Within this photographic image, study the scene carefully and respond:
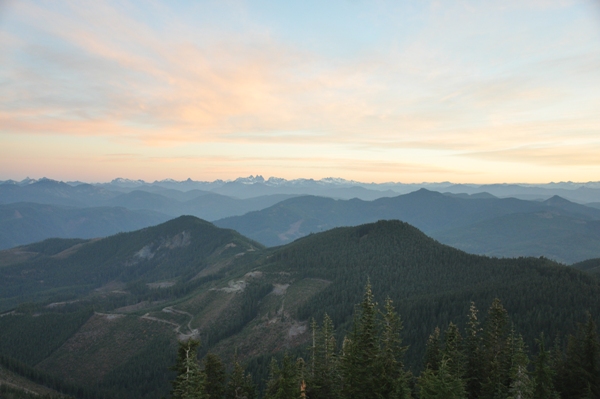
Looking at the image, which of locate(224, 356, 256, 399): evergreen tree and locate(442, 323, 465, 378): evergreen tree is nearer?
locate(442, 323, 465, 378): evergreen tree

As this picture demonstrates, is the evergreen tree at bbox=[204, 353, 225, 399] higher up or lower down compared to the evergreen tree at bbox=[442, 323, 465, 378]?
lower down

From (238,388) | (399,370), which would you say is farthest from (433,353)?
(238,388)

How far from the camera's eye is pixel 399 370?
132ft

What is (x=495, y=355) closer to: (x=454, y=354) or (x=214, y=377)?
(x=454, y=354)

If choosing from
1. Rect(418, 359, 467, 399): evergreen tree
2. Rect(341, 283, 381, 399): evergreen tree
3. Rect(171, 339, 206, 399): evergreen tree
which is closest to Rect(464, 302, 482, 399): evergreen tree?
Rect(418, 359, 467, 399): evergreen tree

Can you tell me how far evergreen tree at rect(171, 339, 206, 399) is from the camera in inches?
1423

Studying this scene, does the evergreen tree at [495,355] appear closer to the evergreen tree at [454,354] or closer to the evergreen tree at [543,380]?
the evergreen tree at [454,354]

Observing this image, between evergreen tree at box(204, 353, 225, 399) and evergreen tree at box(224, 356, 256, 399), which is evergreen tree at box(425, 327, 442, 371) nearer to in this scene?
evergreen tree at box(224, 356, 256, 399)

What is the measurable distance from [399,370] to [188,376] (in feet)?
79.7

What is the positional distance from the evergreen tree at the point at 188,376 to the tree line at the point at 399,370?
0.33 feet

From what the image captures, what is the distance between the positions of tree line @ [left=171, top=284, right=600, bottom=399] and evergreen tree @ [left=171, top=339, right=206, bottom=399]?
10cm

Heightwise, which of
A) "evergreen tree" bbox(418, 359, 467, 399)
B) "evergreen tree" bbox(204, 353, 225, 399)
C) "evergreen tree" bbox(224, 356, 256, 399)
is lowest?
"evergreen tree" bbox(224, 356, 256, 399)

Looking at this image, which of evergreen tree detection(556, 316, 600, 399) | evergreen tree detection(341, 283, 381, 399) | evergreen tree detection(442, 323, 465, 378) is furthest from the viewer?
evergreen tree detection(556, 316, 600, 399)

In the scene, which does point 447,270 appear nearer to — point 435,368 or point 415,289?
point 415,289
